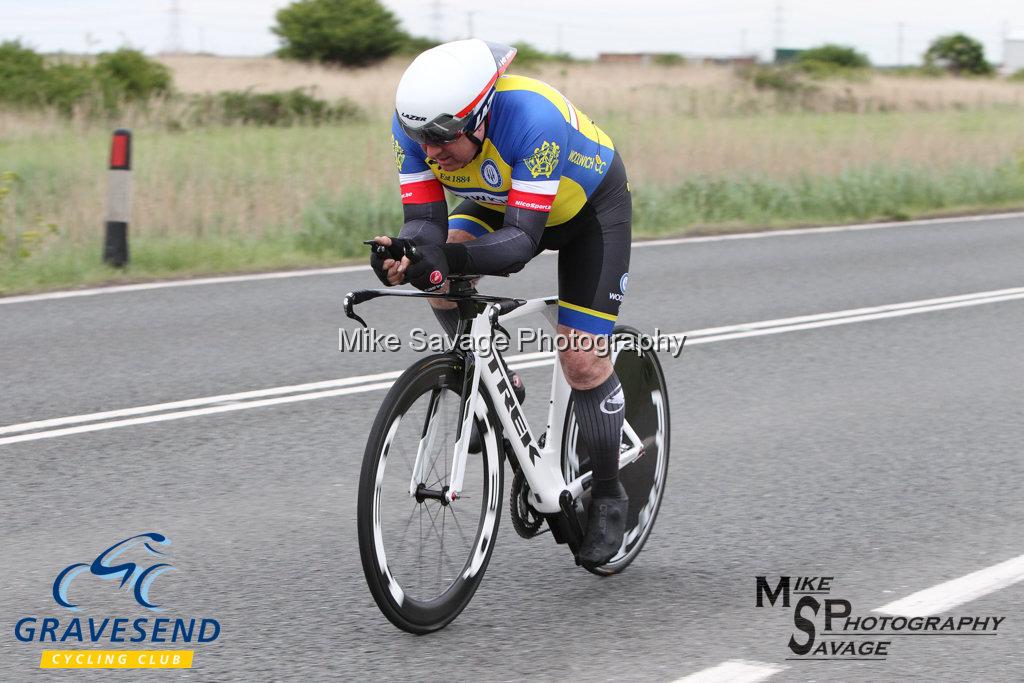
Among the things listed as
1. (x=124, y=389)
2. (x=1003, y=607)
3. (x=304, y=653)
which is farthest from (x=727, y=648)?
(x=124, y=389)

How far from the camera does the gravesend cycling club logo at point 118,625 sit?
157 inches

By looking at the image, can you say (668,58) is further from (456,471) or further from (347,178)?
(456,471)

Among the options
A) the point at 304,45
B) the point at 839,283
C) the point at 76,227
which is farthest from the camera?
the point at 304,45

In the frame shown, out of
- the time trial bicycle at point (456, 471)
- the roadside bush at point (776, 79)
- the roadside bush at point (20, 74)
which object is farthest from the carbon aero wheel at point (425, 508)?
the roadside bush at point (776, 79)

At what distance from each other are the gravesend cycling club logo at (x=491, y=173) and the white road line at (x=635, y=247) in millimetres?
6764

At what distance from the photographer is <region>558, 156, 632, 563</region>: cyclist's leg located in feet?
14.8

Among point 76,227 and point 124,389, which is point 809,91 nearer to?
point 76,227

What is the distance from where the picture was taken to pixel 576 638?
14.0 ft

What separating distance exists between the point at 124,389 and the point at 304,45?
2076 inches

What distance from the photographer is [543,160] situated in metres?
4.08

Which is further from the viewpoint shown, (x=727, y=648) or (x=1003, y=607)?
(x=1003, y=607)

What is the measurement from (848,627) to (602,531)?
2.97 feet

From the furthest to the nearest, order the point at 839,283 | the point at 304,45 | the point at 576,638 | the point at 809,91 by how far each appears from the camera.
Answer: the point at 304,45 < the point at 809,91 < the point at 839,283 < the point at 576,638

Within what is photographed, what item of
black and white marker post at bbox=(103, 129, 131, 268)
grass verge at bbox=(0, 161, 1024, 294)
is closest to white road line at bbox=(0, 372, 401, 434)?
grass verge at bbox=(0, 161, 1024, 294)
